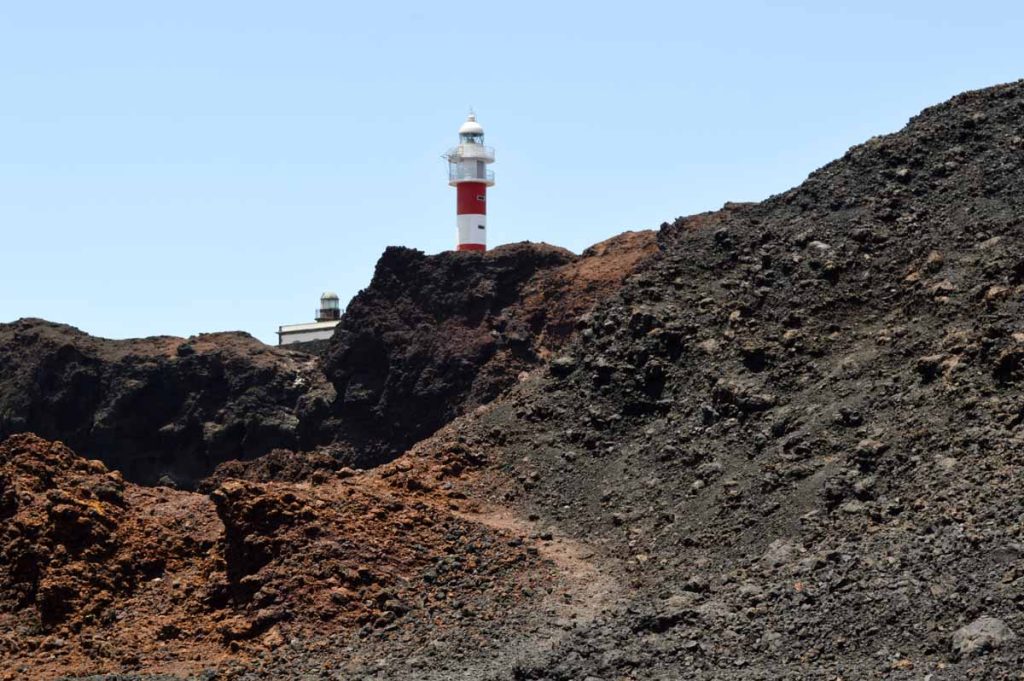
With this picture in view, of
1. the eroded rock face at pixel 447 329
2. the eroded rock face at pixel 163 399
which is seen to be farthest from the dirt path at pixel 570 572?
the eroded rock face at pixel 163 399

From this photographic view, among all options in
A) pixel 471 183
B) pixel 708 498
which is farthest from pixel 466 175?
pixel 708 498

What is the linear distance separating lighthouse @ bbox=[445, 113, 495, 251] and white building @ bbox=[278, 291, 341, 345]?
6411mm

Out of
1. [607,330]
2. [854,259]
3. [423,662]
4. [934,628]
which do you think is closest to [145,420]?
[607,330]

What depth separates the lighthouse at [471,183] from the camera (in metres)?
51.1

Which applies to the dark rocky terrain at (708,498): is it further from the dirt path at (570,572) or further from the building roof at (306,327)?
the building roof at (306,327)

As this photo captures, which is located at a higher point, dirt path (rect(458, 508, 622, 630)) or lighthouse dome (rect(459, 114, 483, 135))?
lighthouse dome (rect(459, 114, 483, 135))

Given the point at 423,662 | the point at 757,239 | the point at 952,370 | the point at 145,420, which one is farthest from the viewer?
the point at 145,420

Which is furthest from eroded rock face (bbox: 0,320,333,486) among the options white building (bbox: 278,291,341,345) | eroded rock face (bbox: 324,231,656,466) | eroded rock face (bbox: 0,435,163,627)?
eroded rock face (bbox: 0,435,163,627)

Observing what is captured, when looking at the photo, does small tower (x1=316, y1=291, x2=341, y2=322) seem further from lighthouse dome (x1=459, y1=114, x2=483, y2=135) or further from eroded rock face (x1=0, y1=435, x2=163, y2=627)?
eroded rock face (x1=0, y1=435, x2=163, y2=627)

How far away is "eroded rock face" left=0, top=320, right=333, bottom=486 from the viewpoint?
41219 mm

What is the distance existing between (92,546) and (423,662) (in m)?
4.66

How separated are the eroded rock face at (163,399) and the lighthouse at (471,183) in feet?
27.4

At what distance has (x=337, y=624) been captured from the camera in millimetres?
16172

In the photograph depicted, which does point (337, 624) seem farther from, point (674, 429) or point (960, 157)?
point (960, 157)
